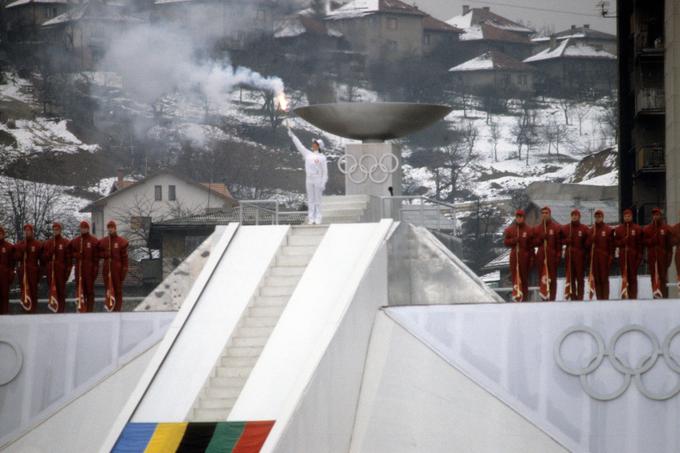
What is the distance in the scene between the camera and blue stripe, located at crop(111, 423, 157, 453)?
53.0 ft

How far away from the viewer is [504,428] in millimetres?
18672

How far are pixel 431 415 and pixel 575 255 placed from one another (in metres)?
2.95

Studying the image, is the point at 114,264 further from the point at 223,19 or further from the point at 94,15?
the point at 94,15

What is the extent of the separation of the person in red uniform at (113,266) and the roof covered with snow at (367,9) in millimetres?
44219

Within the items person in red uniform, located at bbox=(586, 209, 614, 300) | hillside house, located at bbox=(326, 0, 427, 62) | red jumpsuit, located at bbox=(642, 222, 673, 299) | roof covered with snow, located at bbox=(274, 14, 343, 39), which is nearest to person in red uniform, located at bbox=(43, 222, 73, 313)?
person in red uniform, located at bbox=(586, 209, 614, 300)

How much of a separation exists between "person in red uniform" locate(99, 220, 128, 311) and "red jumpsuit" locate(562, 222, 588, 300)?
580 centimetres

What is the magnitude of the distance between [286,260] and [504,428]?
339 centimetres

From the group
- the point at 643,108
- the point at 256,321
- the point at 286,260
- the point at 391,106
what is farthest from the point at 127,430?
the point at 643,108

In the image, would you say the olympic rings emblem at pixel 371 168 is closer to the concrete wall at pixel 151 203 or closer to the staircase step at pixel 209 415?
the staircase step at pixel 209 415

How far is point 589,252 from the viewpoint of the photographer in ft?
66.0

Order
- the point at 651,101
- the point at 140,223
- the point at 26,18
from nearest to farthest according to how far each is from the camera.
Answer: the point at 651,101
the point at 140,223
the point at 26,18

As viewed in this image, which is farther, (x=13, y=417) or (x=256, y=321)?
(x=13, y=417)

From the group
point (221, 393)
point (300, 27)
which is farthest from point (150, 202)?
point (221, 393)

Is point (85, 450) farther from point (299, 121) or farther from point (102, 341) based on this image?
point (299, 121)
